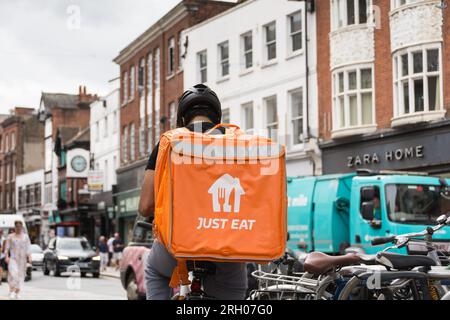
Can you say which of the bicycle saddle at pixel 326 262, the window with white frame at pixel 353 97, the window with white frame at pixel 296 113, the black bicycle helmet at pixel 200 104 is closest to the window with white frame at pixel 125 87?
the window with white frame at pixel 296 113

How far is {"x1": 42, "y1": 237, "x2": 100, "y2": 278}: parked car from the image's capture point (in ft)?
105

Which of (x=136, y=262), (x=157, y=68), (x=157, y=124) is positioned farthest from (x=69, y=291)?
(x=157, y=68)

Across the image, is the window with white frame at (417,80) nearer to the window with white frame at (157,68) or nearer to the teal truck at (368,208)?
the teal truck at (368,208)

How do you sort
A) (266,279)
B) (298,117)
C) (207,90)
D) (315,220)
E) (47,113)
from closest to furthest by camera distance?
(207,90), (266,279), (315,220), (298,117), (47,113)

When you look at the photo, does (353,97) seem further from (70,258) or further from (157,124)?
(157,124)

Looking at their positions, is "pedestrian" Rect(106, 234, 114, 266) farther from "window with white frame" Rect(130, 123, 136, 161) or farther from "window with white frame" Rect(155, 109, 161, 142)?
"window with white frame" Rect(130, 123, 136, 161)

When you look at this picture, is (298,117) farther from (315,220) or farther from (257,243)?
(257,243)

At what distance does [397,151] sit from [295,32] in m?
7.57

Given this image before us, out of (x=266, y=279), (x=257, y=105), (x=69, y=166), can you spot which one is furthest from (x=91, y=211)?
(x=266, y=279)

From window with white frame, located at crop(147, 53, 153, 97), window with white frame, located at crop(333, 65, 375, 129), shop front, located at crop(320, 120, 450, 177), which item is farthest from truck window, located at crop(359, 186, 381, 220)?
window with white frame, located at crop(147, 53, 153, 97)

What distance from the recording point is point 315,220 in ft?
61.9

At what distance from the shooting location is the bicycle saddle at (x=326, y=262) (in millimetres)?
5695

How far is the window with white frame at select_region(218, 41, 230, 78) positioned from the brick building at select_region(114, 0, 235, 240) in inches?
159
